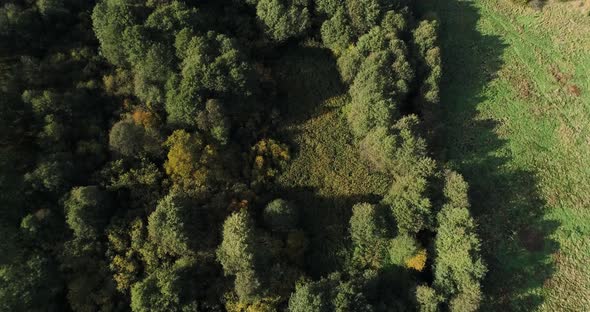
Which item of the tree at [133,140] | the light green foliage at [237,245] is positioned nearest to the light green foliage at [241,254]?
the light green foliage at [237,245]

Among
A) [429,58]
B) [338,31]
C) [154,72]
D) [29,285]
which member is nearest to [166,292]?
[29,285]

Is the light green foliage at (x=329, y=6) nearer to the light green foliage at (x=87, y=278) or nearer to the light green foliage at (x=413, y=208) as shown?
the light green foliage at (x=413, y=208)

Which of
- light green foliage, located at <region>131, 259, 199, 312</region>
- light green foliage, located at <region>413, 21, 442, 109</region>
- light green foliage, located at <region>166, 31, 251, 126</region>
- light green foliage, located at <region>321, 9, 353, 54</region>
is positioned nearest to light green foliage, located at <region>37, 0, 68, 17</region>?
light green foliage, located at <region>166, 31, 251, 126</region>

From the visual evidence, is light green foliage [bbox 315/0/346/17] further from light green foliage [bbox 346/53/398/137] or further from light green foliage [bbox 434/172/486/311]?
light green foliage [bbox 434/172/486/311]

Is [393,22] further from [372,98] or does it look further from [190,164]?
[190,164]

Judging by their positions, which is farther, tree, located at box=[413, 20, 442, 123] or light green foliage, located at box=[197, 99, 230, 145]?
tree, located at box=[413, 20, 442, 123]

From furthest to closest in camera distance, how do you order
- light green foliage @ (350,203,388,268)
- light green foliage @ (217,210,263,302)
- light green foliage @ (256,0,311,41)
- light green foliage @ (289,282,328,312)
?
light green foliage @ (256,0,311,41) → light green foliage @ (350,203,388,268) → light green foliage @ (217,210,263,302) → light green foliage @ (289,282,328,312)

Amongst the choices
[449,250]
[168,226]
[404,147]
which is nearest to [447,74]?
[404,147]
